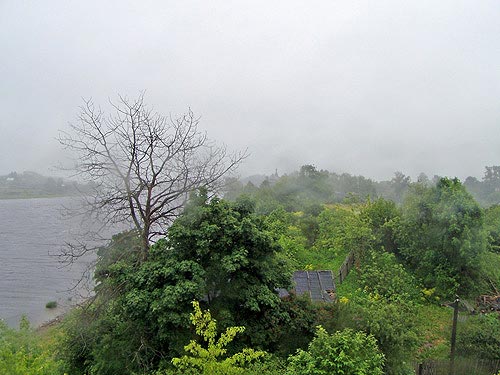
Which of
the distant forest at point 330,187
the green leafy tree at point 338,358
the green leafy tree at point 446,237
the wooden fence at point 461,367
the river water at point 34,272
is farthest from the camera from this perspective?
the distant forest at point 330,187

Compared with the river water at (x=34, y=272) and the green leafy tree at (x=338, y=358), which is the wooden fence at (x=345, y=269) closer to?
the green leafy tree at (x=338, y=358)

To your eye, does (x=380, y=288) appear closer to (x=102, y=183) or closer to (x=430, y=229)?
(x=430, y=229)

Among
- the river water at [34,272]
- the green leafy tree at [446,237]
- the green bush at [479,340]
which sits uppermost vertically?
the green leafy tree at [446,237]

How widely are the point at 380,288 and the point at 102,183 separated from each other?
11782 mm

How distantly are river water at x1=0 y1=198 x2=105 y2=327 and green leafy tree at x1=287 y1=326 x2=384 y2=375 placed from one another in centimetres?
668

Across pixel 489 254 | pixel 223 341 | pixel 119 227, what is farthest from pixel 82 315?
pixel 489 254

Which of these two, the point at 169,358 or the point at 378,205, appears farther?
the point at 378,205

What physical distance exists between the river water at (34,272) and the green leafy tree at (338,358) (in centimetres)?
668

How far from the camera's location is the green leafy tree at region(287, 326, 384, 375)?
20.1 ft

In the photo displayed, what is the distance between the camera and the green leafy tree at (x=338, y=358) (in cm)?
612

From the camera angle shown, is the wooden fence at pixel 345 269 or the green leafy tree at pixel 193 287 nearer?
the green leafy tree at pixel 193 287

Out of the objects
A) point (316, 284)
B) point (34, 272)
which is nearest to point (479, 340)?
point (316, 284)

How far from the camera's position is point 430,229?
1619 cm

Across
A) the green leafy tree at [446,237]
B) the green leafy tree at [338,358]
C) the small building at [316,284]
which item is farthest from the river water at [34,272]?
the green leafy tree at [446,237]
